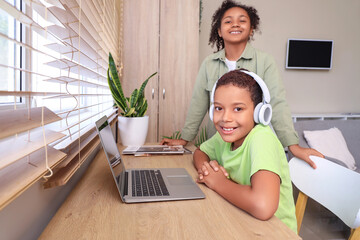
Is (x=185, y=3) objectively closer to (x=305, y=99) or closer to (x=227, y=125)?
(x=227, y=125)

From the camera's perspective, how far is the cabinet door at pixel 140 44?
9.01 ft

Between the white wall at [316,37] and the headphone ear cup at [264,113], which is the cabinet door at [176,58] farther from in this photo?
the headphone ear cup at [264,113]

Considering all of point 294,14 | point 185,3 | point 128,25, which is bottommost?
point 128,25

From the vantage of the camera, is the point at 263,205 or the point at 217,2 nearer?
the point at 263,205

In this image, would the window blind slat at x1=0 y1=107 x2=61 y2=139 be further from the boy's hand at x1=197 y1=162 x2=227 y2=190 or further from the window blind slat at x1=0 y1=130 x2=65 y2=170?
the boy's hand at x1=197 y1=162 x2=227 y2=190

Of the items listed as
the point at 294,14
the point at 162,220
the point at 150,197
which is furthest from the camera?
the point at 294,14

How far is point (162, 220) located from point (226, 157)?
0.46m

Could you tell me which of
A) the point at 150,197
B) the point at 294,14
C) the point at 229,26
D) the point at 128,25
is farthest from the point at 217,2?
the point at 150,197

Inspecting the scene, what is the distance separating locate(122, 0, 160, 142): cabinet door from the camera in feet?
9.01

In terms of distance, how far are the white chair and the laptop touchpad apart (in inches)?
22.3

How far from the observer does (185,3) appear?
2809mm

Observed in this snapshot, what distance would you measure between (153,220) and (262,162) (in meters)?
0.38

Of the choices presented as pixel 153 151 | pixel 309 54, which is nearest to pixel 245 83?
pixel 153 151

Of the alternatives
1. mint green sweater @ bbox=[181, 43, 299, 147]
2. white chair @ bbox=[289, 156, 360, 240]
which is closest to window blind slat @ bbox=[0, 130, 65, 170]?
white chair @ bbox=[289, 156, 360, 240]
